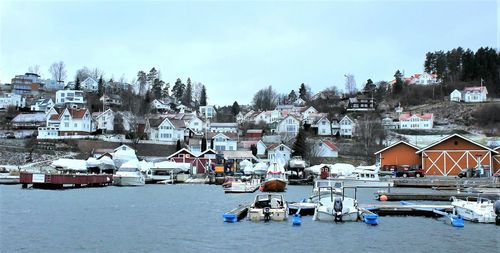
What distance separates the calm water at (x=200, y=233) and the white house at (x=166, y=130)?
73.0 metres

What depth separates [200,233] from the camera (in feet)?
90.9

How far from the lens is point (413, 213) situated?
118 feet

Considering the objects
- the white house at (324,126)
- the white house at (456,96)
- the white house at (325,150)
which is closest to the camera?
the white house at (325,150)

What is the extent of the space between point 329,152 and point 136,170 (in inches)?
1747

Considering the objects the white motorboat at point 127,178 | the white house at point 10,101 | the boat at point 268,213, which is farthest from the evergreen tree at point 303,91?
the boat at point 268,213

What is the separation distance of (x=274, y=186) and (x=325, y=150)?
156ft

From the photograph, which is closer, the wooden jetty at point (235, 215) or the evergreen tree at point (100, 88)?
the wooden jetty at point (235, 215)

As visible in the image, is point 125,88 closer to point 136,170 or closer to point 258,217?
point 136,170

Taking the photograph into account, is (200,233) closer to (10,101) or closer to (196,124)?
(196,124)

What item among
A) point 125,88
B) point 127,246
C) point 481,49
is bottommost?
point 127,246

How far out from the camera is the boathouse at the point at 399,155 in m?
77.7

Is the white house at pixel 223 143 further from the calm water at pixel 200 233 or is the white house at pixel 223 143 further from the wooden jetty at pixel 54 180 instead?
the calm water at pixel 200 233

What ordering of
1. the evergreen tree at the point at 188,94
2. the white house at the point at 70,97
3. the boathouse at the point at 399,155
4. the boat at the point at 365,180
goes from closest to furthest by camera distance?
the boat at the point at 365,180 < the boathouse at the point at 399,155 < the white house at the point at 70,97 < the evergreen tree at the point at 188,94

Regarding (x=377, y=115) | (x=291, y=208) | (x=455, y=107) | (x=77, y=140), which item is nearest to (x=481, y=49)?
(x=455, y=107)
